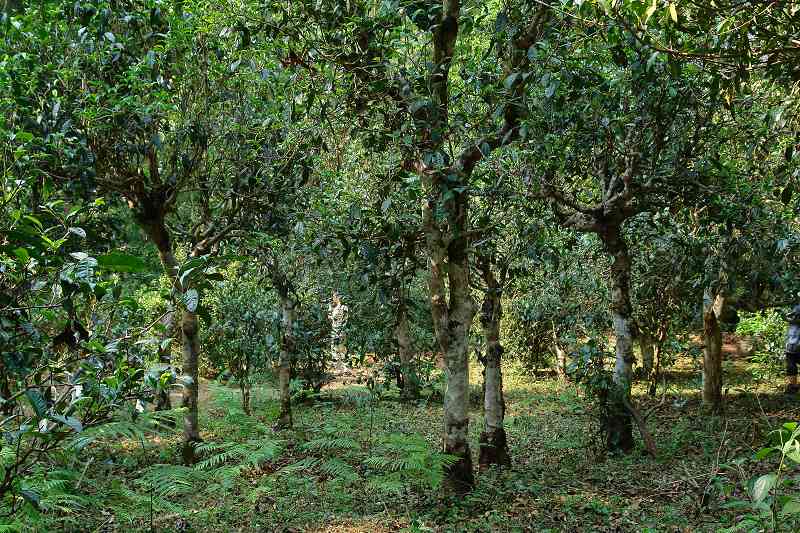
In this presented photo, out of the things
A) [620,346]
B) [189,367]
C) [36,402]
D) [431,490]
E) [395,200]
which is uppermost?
[395,200]

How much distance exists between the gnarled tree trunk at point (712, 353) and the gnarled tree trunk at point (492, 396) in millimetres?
5367

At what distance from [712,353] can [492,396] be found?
5884 mm

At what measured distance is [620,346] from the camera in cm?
909

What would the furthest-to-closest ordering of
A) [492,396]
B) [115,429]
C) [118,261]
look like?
[492,396] < [115,429] < [118,261]

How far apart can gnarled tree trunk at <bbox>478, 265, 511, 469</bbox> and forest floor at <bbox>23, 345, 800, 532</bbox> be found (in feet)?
Result: 1.56

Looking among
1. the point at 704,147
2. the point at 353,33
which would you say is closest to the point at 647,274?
the point at 704,147

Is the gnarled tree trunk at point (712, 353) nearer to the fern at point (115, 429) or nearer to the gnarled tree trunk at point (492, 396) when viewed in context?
the gnarled tree trunk at point (492, 396)

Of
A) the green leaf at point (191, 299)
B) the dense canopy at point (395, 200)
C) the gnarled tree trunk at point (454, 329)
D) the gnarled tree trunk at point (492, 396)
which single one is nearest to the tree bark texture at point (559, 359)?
the dense canopy at point (395, 200)

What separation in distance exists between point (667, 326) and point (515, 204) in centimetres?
703

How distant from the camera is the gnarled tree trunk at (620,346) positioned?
892 centimetres

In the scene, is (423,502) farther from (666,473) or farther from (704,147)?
(704,147)

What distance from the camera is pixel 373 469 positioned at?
805cm

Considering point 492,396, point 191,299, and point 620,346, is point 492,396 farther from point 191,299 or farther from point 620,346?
point 191,299

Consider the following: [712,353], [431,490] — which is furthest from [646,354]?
[431,490]
